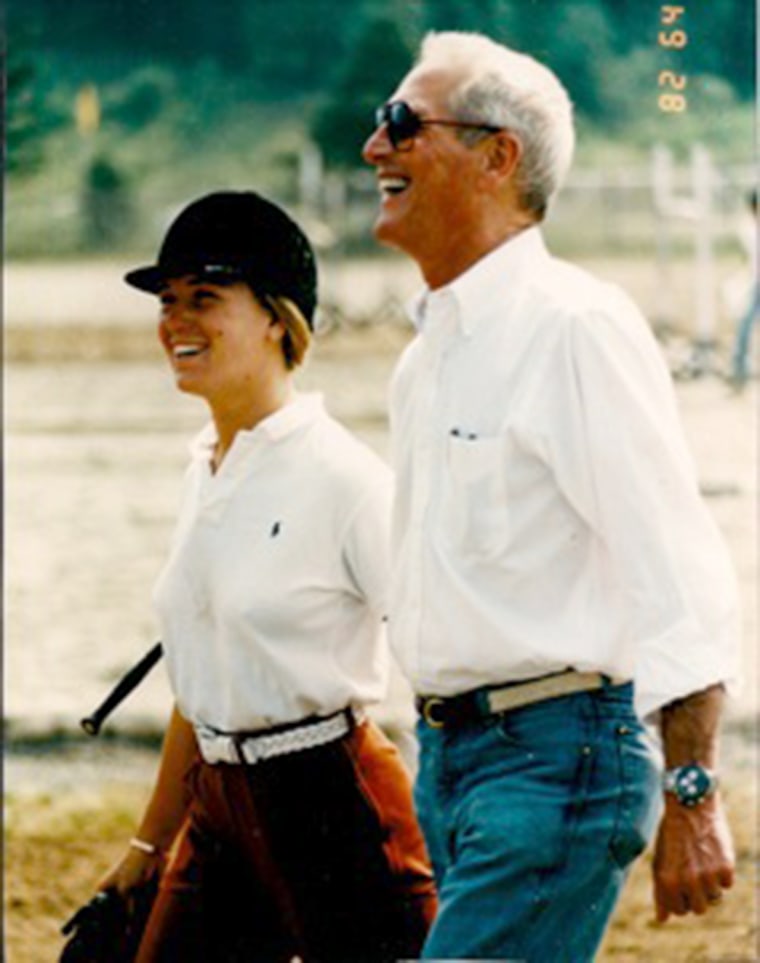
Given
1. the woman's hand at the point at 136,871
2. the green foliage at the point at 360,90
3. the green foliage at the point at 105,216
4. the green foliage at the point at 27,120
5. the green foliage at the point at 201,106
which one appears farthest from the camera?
the green foliage at the point at 105,216

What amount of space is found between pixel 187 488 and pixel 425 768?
2.17 feet

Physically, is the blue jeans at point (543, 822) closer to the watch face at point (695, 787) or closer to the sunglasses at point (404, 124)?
the watch face at point (695, 787)

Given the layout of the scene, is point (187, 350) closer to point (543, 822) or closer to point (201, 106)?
point (543, 822)

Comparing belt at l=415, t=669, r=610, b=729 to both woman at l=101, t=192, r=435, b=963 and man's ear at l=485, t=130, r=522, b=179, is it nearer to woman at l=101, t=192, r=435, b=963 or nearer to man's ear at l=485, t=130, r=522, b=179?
woman at l=101, t=192, r=435, b=963

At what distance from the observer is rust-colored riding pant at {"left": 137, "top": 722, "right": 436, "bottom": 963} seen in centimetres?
322

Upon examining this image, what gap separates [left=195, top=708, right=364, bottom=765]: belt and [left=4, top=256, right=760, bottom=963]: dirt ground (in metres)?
2.02

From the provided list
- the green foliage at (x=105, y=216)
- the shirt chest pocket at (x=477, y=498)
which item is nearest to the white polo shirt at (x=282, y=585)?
the shirt chest pocket at (x=477, y=498)

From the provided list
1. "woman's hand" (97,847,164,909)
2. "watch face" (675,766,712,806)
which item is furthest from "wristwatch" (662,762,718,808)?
"woman's hand" (97,847,164,909)

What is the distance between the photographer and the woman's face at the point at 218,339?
3.28m

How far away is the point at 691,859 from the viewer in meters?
2.62

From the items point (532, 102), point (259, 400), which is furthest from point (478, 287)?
point (259, 400)

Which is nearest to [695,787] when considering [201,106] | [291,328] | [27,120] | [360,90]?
[291,328]

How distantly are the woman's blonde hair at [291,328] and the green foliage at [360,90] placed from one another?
1141 inches

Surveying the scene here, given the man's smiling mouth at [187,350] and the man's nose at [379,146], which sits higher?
the man's nose at [379,146]
